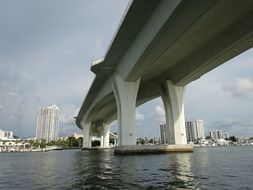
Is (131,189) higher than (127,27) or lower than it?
lower

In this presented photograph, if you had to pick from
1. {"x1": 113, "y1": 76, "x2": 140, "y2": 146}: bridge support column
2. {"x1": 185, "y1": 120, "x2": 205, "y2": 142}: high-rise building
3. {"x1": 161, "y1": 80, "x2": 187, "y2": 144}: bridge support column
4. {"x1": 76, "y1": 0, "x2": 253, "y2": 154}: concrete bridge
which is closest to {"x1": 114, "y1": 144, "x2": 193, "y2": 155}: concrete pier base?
{"x1": 113, "y1": 76, "x2": 140, "y2": 146}: bridge support column

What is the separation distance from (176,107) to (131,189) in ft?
122

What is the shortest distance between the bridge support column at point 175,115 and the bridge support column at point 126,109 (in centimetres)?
A: 895

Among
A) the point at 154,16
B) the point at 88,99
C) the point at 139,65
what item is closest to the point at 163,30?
the point at 154,16

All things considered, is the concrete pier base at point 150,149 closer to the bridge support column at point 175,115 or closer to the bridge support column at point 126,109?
the bridge support column at point 126,109

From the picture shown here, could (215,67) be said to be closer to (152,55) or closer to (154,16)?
(152,55)

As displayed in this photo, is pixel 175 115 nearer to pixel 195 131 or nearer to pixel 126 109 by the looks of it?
pixel 126 109

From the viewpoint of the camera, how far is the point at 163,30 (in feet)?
79.9

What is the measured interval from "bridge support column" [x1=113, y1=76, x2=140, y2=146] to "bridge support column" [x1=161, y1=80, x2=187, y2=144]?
8.95m

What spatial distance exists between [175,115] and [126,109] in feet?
37.0

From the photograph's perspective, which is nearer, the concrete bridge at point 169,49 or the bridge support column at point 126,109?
the concrete bridge at point 169,49

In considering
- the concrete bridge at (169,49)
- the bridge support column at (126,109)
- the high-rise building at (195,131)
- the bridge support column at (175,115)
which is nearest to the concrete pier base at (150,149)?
the bridge support column at (126,109)

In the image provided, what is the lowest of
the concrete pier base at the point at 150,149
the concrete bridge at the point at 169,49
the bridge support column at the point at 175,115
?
the concrete pier base at the point at 150,149

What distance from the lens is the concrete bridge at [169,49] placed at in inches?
945
